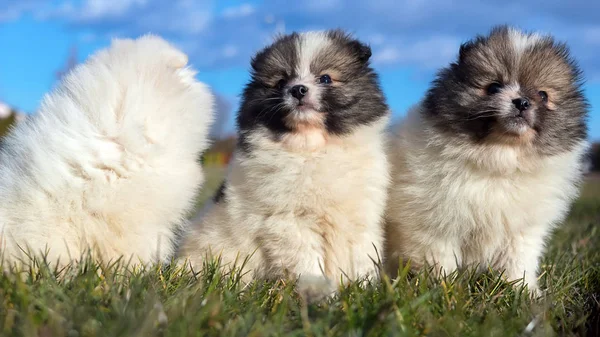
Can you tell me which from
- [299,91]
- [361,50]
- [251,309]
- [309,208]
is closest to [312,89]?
[299,91]

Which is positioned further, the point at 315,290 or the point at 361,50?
the point at 361,50

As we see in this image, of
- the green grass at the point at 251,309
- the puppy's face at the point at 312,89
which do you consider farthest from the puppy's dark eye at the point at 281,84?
the green grass at the point at 251,309

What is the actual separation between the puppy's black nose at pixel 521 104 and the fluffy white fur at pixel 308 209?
85 centimetres

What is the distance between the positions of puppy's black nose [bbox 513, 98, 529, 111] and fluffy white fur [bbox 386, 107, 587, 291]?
0.86ft

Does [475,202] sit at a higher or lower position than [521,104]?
lower

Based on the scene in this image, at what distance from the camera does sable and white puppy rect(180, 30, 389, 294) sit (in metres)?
3.54

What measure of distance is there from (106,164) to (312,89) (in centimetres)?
130

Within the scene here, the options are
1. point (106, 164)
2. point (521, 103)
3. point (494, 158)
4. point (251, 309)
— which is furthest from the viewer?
point (494, 158)

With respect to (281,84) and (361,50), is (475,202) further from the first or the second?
(281,84)

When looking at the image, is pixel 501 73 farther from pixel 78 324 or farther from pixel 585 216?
pixel 585 216

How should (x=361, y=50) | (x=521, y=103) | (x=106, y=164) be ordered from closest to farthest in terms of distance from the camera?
(x=106, y=164), (x=521, y=103), (x=361, y=50)

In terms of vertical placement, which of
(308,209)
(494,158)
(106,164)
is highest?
(106,164)

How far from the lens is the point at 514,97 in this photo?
11.7 ft

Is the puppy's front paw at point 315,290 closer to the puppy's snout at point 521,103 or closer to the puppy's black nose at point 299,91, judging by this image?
the puppy's black nose at point 299,91
